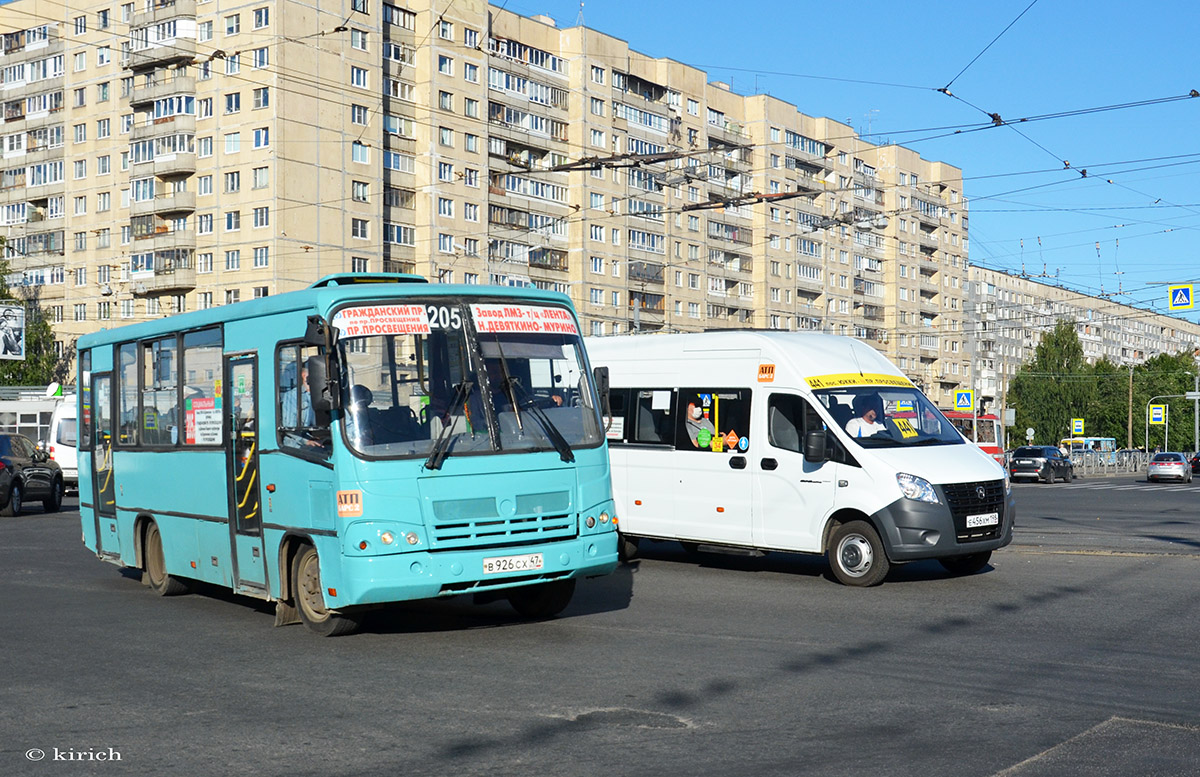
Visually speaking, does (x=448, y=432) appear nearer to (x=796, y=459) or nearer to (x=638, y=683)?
(x=638, y=683)

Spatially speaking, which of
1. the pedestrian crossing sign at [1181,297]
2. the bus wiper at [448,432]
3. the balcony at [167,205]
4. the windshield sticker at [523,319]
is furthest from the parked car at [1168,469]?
the bus wiper at [448,432]

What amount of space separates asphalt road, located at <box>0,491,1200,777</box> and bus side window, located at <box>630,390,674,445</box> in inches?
90.5

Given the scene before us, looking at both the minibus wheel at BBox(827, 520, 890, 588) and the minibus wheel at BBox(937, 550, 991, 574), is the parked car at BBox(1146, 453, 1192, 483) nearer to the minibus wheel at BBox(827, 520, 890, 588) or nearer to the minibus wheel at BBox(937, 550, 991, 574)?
the minibus wheel at BBox(937, 550, 991, 574)

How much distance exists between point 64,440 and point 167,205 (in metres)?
28.6

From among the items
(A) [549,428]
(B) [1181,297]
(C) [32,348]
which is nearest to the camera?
(A) [549,428]

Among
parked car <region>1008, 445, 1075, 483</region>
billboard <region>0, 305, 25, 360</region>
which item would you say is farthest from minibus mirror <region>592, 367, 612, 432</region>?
parked car <region>1008, 445, 1075, 483</region>

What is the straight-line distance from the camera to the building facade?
197ft

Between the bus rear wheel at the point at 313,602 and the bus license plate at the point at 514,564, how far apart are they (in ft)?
3.96

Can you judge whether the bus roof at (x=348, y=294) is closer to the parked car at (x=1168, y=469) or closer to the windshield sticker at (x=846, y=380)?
the windshield sticker at (x=846, y=380)

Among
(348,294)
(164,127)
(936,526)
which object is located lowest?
(936,526)

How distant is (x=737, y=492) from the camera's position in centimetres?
1498

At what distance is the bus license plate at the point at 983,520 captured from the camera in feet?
44.7

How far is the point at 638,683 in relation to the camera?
8.34m

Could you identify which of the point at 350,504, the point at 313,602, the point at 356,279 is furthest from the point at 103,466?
the point at 350,504
